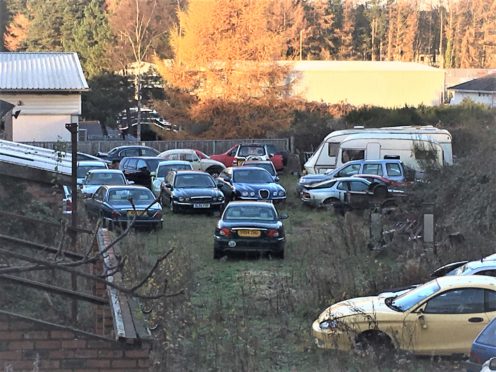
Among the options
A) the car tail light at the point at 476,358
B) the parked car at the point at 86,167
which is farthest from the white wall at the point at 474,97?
the car tail light at the point at 476,358

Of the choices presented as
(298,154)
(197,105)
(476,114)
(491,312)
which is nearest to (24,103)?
(197,105)

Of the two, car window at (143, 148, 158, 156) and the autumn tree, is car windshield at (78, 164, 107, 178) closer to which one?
car window at (143, 148, 158, 156)

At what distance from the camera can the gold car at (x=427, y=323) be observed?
11.5 m

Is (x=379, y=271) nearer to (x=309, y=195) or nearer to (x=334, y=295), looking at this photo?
(x=334, y=295)

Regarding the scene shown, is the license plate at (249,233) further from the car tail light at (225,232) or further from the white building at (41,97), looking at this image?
the white building at (41,97)

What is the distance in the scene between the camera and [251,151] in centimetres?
3994

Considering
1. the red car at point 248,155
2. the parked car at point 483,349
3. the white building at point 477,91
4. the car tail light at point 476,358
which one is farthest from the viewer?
the white building at point 477,91

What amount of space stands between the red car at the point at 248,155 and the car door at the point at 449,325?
2746cm

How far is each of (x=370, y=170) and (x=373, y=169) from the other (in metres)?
0.12

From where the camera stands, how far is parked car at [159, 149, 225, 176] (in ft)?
121

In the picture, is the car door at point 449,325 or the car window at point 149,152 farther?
the car window at point 149,152

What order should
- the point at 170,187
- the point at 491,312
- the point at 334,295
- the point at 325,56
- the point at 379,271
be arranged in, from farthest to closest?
1. the point at 325,56
2. the point at 170,187
3. the point at 379,271
4. the point at 334,295
5. the point at 491,312

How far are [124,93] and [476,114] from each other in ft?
77.0

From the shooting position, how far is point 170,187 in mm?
→ 27469
